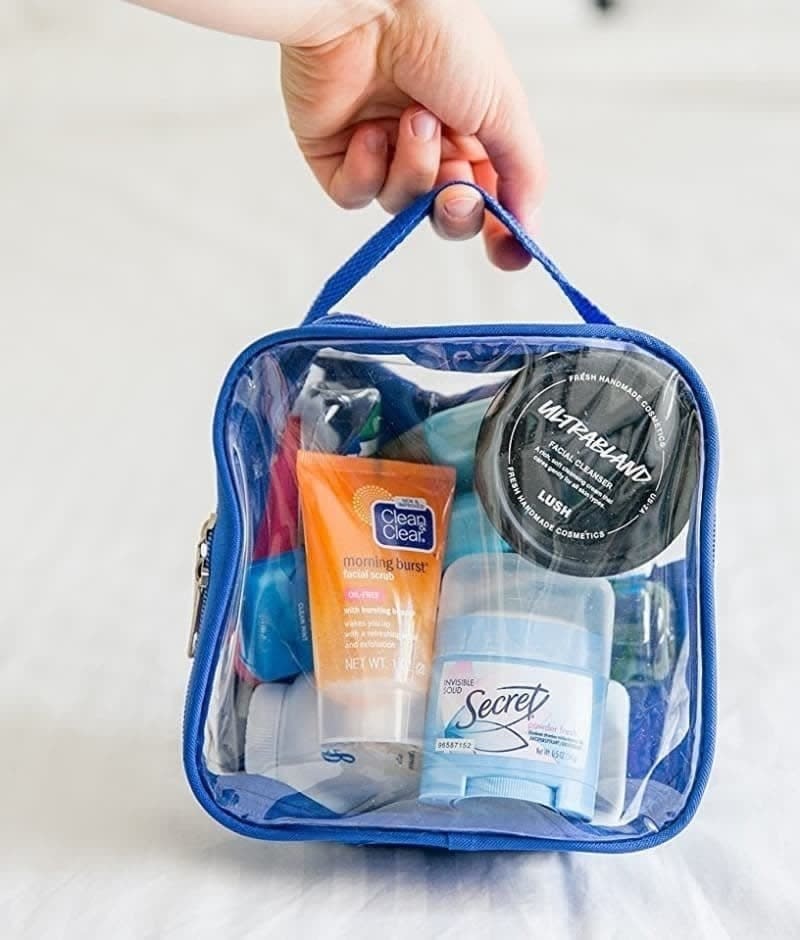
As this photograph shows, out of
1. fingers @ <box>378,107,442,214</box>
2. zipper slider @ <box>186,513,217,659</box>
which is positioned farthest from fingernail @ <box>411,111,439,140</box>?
zipper slider @ <box>186,513,217,659</box>

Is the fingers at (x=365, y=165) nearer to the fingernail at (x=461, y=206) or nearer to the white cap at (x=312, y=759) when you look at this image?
the fingernail at (x=461, y=206)

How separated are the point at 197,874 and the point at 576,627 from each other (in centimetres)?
19

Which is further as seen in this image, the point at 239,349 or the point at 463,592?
the point at 239,349

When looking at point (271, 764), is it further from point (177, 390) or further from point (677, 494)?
point (177, 390)

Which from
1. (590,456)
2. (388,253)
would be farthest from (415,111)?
(590,456)

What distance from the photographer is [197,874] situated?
540 millimetres

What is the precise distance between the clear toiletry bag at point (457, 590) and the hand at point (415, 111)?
0.12 m

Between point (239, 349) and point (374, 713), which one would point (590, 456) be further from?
point (239, 349)

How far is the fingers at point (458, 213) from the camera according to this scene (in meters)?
0.61

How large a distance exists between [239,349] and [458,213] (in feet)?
1.45

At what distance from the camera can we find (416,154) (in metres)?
0.65

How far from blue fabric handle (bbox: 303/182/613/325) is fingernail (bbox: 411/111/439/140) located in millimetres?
66

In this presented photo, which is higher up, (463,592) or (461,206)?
(461,206)

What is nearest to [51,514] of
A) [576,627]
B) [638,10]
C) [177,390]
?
[177,390]
